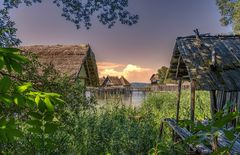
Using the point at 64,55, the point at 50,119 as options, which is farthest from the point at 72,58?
the point at 50,119

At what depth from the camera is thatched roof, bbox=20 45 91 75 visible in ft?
66.1

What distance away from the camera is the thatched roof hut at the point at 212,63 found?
30.4ft

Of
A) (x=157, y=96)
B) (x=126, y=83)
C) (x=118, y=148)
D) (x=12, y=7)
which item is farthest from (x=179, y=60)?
(x=126, y=83)

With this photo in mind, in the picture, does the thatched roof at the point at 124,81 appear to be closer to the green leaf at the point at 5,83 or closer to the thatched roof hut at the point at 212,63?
the thatched roof hut at the point at 212,63

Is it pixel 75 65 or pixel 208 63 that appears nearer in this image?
pixel 208 63

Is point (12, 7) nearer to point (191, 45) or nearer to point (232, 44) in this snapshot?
point (191, 45)

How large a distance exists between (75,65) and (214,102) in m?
11.6

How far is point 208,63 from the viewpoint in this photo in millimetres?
9883

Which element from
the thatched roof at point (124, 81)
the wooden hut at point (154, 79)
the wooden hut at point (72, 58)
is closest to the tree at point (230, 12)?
the wooden hut at point (72, 58)

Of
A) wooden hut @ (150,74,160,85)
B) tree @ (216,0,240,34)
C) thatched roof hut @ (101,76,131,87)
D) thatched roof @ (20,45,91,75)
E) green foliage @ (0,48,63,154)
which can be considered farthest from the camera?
wooden hut @ (150,74,160,85)

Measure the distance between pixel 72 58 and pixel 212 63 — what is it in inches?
478

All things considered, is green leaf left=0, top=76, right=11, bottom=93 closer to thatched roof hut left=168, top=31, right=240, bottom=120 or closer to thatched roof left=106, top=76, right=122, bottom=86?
thatched roof hut left=168, top=31, right=240, bottom=120

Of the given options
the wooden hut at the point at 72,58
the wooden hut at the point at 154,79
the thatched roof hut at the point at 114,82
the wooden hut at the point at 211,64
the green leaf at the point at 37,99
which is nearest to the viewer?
the green leaf at the point at 37,99

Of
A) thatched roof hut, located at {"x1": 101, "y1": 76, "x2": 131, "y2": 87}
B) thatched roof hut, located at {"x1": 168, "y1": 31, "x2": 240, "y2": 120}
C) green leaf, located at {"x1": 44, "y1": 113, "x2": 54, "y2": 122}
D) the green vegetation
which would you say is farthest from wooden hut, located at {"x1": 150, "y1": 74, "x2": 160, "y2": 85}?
green leaf, located at {"x1": 44, "y1": 113, "x2": 54, "y2": 122}
